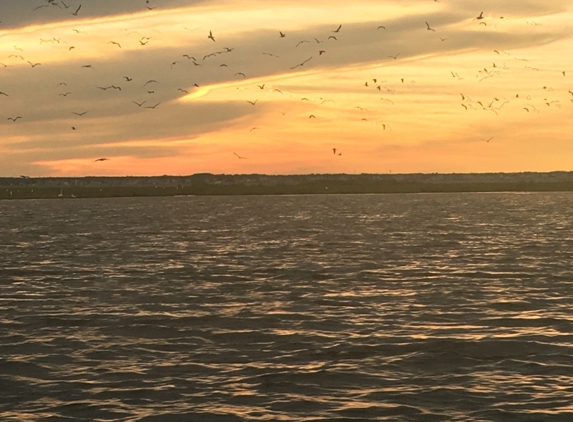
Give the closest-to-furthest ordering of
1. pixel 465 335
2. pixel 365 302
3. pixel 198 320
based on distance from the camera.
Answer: pixel 465 335
pixel 198 320
pixel 365 302

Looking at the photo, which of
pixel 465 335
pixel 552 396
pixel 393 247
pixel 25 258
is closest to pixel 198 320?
pixel 465 335

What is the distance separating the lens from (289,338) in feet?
72.7

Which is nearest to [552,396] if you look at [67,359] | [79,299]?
Answer: [67,359]

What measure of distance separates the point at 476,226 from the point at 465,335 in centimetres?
5314

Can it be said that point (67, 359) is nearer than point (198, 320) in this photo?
Yes

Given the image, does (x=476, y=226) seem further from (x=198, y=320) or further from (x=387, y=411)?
(x=387, y=411)

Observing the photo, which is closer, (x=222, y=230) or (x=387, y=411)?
(x=387, y=411)

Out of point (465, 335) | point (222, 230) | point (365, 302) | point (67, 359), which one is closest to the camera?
point (67, 359)

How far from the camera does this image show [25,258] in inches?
1818

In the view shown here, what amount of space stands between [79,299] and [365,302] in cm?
893

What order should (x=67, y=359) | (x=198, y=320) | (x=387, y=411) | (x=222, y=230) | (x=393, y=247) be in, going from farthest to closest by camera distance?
(x=222, y=230), (x=393, y=247), (x=198, y=320), (x=67, y=359), (x=387, y=411)

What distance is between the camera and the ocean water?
1644 centimetres

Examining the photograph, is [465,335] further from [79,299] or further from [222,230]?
[222,230]

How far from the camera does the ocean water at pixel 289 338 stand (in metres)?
16.4
